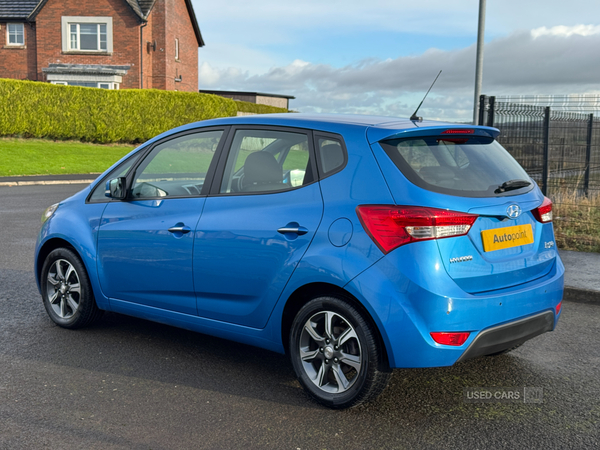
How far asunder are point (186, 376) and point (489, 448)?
2.03 m

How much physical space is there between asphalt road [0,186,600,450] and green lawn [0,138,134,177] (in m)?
19.6

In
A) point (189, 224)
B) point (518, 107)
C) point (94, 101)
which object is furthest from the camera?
point (94, 101)

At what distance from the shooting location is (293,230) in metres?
3.91

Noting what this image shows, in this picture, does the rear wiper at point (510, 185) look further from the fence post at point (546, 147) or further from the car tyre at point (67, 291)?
the fence post at point (546, 147)

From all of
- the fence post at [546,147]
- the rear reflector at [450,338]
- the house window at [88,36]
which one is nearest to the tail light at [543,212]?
the rear reflector at [450,338]

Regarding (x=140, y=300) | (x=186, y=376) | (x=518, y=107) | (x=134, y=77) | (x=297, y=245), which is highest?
(x=134, y=77)

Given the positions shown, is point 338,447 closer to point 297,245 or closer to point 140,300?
point 297,245

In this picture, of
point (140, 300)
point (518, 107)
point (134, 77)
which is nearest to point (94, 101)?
point (134, 77)

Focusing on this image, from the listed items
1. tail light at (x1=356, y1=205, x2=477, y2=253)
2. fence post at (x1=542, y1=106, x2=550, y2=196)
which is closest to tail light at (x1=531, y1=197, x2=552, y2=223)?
tail light at (x1=356, y1=205, x2=477, y2=253)

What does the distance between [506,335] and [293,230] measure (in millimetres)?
1345

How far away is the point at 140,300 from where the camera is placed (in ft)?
16.2

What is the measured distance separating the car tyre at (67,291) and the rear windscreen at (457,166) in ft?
9.44

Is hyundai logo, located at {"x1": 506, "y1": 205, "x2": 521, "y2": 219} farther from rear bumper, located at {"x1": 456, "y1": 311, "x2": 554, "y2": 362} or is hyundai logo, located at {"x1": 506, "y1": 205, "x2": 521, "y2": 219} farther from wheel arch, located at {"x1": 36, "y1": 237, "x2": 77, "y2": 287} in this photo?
wheel arch, located at {"x1": 36, "y1": 237, "x2": 77, "y2": 287}

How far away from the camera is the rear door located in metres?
3.95
